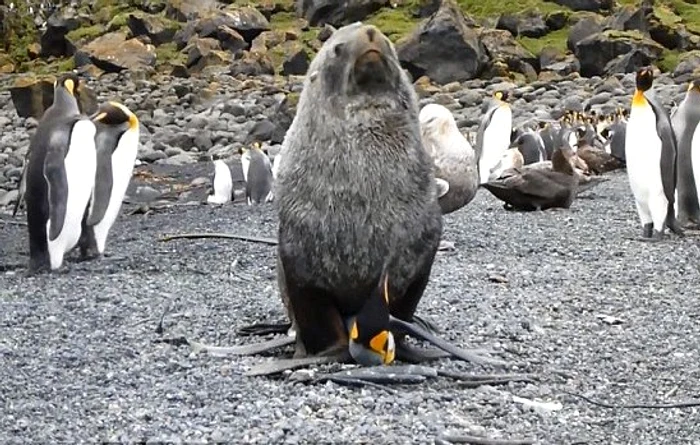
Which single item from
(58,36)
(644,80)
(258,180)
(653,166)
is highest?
(644,80)

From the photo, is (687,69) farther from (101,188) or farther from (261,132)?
(101,188)

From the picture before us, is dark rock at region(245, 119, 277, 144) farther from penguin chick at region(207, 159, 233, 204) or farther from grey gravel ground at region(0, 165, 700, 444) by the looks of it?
grey gravel ground at region(0, 165, 700, 444)

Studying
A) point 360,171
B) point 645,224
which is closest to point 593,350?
point 360,171

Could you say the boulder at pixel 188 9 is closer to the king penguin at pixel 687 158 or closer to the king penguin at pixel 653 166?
the king penguin at pixel 687 158

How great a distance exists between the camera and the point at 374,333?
4.87 meters

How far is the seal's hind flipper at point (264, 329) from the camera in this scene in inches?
228

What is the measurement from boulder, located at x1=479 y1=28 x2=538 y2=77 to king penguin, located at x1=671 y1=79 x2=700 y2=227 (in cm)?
2381

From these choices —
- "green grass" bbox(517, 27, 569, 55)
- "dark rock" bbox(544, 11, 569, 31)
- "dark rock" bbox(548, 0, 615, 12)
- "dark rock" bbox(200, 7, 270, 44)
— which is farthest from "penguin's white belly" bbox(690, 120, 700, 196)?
"dark rock" bbox(548, 0, 615, 12)

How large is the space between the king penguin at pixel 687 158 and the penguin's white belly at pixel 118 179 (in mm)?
4678

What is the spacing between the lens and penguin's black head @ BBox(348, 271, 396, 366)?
483 centimetres

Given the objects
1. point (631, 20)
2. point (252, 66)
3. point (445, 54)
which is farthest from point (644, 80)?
point (631, 20)

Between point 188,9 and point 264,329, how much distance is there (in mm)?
43249

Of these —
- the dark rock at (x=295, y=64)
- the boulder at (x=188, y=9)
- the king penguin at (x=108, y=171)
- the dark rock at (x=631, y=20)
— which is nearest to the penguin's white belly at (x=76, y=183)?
the king penguin at (x=108, y=171)

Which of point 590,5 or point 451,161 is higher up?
point 451,161
